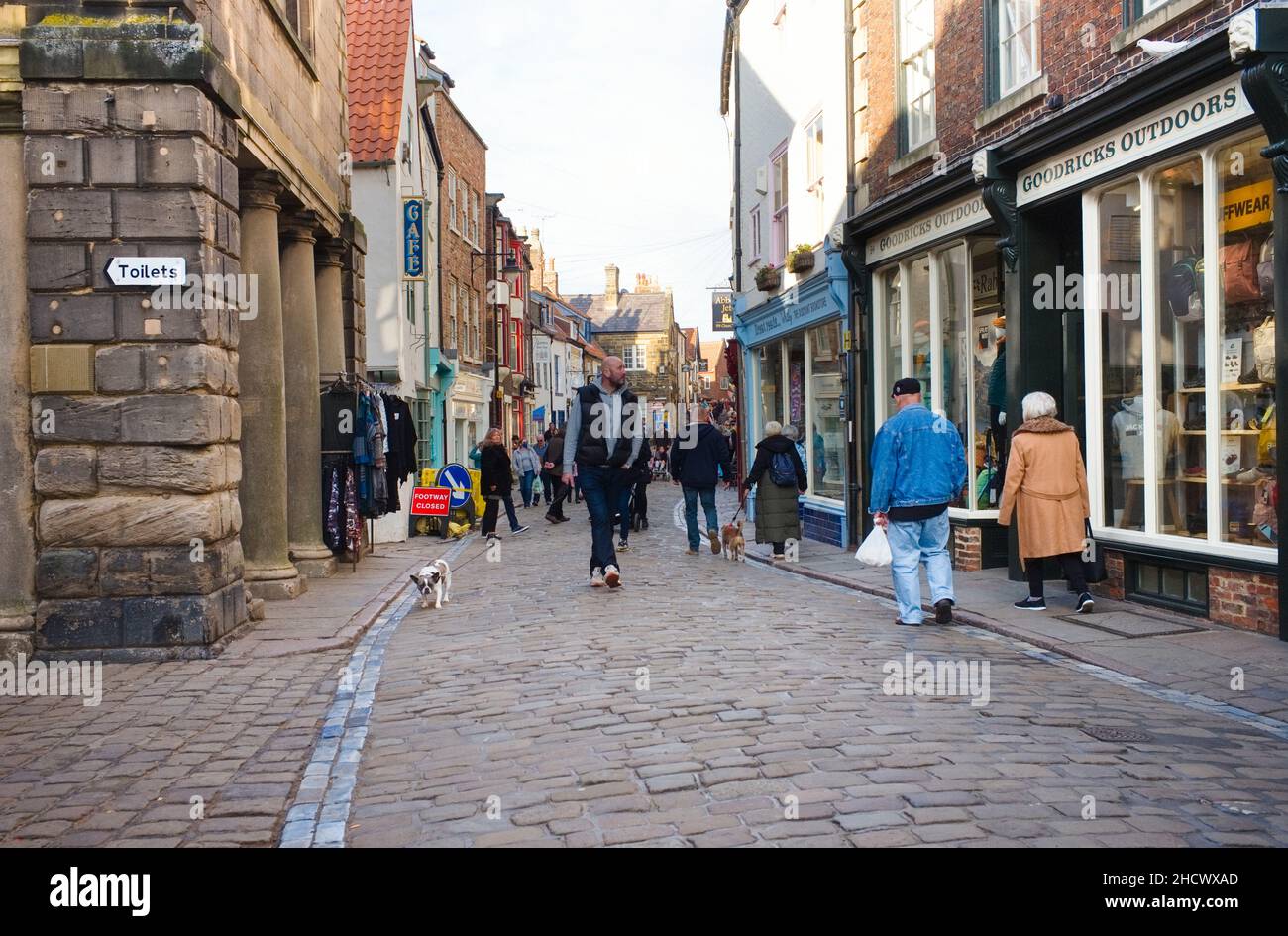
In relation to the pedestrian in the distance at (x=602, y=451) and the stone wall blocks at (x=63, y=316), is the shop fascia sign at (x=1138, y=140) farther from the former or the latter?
the stone wall blocks at (x=63, y=316)

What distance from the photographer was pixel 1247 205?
29.2 ft

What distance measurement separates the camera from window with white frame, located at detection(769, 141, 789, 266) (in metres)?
21.0

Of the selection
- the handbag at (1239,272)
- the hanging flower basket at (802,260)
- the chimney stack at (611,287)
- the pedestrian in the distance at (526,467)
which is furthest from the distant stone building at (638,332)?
the handbag at (1239,272)

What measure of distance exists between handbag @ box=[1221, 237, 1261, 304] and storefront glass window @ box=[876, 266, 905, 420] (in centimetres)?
656

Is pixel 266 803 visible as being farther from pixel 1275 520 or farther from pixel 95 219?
pixel 1275 520

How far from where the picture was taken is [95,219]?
8.24 m

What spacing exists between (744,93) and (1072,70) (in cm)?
1371

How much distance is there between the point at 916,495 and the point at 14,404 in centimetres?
646

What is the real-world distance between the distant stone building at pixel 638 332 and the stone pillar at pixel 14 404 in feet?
257

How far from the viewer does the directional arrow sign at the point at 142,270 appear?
8.23 m

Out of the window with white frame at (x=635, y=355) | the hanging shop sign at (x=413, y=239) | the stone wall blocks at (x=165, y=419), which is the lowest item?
the stone wall blocks at (x=165, y=419)

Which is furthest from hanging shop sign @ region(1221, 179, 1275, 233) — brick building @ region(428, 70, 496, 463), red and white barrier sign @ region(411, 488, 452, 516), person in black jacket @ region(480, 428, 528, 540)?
brick building @ region(428, 70, 496, 463)

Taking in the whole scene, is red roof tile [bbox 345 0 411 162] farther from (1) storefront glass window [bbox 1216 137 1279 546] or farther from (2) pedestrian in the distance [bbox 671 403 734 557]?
(1) storefront glass window [bbox 1216 137 1279 546]
